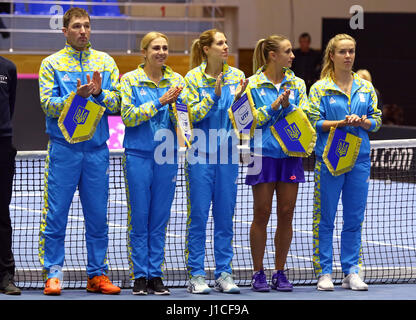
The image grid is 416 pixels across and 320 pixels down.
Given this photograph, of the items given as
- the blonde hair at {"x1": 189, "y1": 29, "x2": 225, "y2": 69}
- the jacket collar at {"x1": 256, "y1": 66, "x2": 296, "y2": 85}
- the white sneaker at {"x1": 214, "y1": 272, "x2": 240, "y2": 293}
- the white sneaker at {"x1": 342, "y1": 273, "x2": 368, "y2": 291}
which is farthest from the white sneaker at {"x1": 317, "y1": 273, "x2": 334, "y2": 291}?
the blonde hair at {"x1": 189, "y1": 29, "x2": 225, "y2": 69}

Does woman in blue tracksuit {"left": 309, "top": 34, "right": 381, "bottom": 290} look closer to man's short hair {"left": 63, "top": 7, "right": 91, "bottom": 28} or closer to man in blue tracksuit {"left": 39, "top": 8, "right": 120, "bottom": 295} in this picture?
man in blue tracksuit {"left": 39, "top": 8, "right": 120, "bottom": 295}

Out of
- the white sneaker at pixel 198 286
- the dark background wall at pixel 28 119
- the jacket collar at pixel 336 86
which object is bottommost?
the white sneaker at pixel 198 286

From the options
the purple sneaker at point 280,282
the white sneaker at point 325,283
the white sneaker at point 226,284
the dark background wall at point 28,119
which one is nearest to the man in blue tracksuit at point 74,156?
the white sneaker at point 226,284

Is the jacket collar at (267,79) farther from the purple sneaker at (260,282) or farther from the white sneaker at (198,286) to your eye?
the white sneaker at (198,286)

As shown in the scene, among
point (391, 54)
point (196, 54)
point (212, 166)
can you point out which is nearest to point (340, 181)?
point (212, 166)

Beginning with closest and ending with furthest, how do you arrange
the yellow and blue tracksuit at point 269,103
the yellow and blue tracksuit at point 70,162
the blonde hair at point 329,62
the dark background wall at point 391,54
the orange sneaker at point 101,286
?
the yellow and blue tracksuit at point 70,162 < the orange sneaker at point 101,286 < the yellow and blue tracksuit at point 269,103 < the blonde hair at point 329,62 < the dark background wall at point 391,54

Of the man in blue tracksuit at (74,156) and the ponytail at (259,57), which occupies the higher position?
the ponytail at (259,57)

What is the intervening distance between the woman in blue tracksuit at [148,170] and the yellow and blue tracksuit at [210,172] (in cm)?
16

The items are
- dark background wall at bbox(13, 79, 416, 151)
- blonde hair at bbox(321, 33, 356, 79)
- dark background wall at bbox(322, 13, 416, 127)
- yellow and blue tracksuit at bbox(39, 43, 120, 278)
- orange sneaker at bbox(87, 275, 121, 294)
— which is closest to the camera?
yellow and blue tracksuit at bbox(39, 43, 120, 278)

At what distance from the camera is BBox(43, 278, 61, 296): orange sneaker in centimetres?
651

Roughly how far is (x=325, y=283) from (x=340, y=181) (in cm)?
79

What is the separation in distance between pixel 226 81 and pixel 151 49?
0.62m

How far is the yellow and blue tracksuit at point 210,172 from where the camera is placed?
6.68m

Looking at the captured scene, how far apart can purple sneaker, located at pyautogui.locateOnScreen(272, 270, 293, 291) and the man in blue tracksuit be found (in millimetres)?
1210
